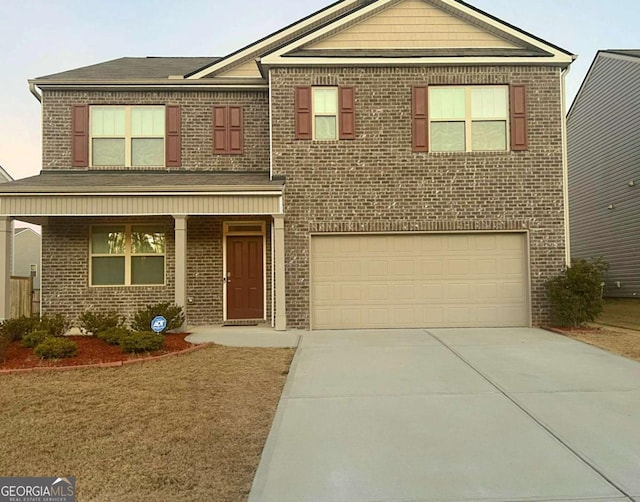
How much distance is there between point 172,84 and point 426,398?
950cm

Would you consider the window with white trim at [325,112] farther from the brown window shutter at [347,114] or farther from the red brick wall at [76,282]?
the red brick wall at [76,282]

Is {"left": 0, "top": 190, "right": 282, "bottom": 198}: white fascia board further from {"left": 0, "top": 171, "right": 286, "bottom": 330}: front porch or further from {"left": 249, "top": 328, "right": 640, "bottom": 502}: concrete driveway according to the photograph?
{"left": 249, "top": 328, "right": 640, "bottom": 502}: concrete driveway

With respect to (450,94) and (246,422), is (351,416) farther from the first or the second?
(450,94)

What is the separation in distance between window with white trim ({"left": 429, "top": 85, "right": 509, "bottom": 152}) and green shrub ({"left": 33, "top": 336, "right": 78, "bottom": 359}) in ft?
26.2

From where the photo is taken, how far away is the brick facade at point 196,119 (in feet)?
38.9

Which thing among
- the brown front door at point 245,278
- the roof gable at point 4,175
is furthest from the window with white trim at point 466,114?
the roof gable at point 4,175

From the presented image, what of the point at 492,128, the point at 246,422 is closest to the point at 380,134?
the point at 492,128

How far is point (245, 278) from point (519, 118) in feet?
22.9

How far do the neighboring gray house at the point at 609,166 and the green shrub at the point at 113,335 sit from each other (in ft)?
55.0

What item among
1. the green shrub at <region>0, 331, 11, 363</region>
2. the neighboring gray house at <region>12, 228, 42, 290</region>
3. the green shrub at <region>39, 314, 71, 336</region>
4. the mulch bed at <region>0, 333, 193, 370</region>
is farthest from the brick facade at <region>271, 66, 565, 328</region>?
the neighboring gray house at <region>12, 228, 42, 290</region>

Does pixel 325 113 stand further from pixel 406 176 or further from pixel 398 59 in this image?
pixel 406 176

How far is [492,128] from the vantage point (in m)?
11.1

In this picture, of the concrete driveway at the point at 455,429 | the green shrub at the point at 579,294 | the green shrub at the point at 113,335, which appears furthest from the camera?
the green shrub at the point at 579,294

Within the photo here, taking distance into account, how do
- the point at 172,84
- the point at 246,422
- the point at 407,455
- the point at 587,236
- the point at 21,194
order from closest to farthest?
the point at 407,455
the point at 246,422
the point at 21,194
the point at 172,84
the point at 587,236
